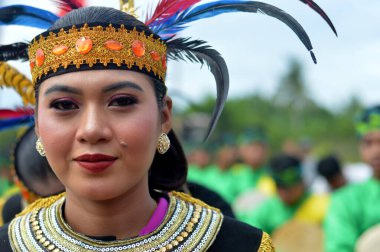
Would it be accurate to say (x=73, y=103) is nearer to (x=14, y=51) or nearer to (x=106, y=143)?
(x=106, y=143)

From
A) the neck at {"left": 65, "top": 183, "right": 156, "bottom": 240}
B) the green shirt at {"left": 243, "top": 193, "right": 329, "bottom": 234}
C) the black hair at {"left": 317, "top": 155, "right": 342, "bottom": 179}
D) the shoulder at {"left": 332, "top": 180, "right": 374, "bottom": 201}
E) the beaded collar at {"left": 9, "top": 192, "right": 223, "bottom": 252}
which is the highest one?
the neck at {"left": 65, "top": 183, "right": 156, "bottom": 240}

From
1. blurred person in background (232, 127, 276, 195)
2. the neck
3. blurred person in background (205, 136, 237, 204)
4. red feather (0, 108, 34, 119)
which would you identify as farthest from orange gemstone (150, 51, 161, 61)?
blurred person in background (232, 127, 276, 195)

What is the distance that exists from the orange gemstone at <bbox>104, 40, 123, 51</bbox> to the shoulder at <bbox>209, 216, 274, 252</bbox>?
0.77 m

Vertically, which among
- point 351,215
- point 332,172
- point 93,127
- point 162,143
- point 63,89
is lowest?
point 332,172

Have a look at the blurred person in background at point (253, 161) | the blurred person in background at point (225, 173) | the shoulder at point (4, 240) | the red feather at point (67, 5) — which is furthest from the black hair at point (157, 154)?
the blurred person in background at point (253, 161)

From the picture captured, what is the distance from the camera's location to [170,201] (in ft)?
8.56

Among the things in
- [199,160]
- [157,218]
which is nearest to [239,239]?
[157,218]

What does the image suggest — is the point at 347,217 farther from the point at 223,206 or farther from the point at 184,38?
the point at 184,38

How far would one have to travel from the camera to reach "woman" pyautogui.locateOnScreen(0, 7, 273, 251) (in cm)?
222

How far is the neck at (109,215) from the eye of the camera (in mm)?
2373

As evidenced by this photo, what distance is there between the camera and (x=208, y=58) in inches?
105

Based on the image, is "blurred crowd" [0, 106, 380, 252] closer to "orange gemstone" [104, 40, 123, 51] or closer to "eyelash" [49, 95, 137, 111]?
"eyelash" [49, 95, 137, 111]

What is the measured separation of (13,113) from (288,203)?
5.29m

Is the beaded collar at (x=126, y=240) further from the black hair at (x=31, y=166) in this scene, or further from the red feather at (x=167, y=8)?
the red feather at (x=167, y=8)
